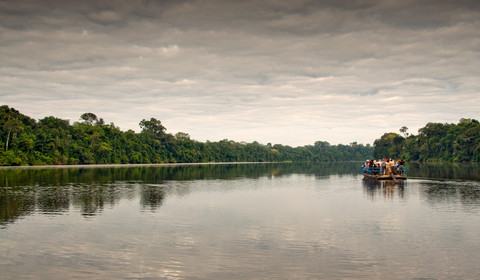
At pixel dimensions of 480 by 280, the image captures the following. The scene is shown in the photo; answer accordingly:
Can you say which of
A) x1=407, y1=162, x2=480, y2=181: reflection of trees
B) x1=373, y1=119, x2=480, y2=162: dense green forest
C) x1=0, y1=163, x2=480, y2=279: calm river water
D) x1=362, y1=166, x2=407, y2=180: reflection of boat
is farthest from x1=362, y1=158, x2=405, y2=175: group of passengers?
x1=373, y1=119, x2=480, y2=162: dense green forest

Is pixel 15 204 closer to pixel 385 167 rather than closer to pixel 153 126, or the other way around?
pixel 385 167

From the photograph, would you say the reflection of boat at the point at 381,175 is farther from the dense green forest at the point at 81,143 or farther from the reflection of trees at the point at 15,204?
the dense green forest at the point at 81,143

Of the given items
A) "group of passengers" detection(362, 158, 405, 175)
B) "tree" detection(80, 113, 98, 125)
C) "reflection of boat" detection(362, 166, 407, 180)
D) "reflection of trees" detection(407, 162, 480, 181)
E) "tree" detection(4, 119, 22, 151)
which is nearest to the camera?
"reflection of boat" detection(362, 166, 407, 180)

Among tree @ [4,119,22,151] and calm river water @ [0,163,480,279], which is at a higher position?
tree @ [4,119,22,151]

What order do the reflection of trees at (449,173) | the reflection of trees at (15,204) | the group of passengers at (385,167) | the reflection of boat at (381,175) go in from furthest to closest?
1. the reflection of trees at (449,173)
2. the group of passengers at (385,167)
3. the reflection of boat at (381,175)
4. the reflection of trees at (15,204)

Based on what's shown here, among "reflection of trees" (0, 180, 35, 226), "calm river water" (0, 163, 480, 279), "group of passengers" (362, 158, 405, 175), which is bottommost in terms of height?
"calm river water" (0, 163, 480, 279)

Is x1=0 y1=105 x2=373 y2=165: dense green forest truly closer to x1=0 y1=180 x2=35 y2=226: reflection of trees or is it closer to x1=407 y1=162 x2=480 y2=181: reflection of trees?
x1=0 y1=180 x2=35 y2=226: reflection of trees

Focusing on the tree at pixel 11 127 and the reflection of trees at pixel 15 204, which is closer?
the reflection of trees at pixel 15 204

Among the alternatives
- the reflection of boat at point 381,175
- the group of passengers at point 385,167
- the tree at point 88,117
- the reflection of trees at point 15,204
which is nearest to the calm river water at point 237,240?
the reflection of trees at point 15,204

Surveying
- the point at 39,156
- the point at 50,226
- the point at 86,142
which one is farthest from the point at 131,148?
the point at 50,226

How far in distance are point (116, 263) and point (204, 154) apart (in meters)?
185

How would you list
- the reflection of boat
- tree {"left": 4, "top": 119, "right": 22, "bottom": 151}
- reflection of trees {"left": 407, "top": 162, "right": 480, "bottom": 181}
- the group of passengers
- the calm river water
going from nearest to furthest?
the calm river water < the reflection of boat < the group of passengers < reflection of trees {"left": 407, "top": 162, "right": 480, "bottom": 181} < tree {"left": 4, "top": 119, "right": 22, "bottom": 151}


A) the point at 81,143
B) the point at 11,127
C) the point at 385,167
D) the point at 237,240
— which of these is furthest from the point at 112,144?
the point at 237,240

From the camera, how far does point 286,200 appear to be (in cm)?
3325
